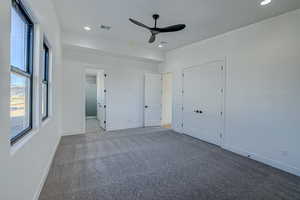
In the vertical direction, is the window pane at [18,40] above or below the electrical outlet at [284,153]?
above

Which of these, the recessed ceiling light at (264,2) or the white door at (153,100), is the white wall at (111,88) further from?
the recessed ceiling light at (264,2)

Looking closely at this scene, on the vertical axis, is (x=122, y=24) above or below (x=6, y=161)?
above

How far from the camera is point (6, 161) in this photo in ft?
3.78

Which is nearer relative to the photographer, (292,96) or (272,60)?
(292,96)

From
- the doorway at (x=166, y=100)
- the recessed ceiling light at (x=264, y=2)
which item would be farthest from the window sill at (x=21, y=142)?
the doorway at (x=166, y=100)

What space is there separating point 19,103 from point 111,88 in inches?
159

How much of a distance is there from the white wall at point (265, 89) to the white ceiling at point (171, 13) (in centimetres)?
31

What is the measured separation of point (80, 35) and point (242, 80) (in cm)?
442

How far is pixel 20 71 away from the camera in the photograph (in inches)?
63.0

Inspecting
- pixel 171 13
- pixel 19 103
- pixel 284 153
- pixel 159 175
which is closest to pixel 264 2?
pixel 171 13

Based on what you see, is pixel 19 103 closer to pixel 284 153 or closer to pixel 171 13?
pixel 171 13

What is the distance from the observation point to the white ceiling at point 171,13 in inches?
110

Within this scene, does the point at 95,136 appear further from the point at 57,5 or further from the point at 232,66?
the point at 232,66

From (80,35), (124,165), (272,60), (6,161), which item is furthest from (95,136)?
(272,60)
